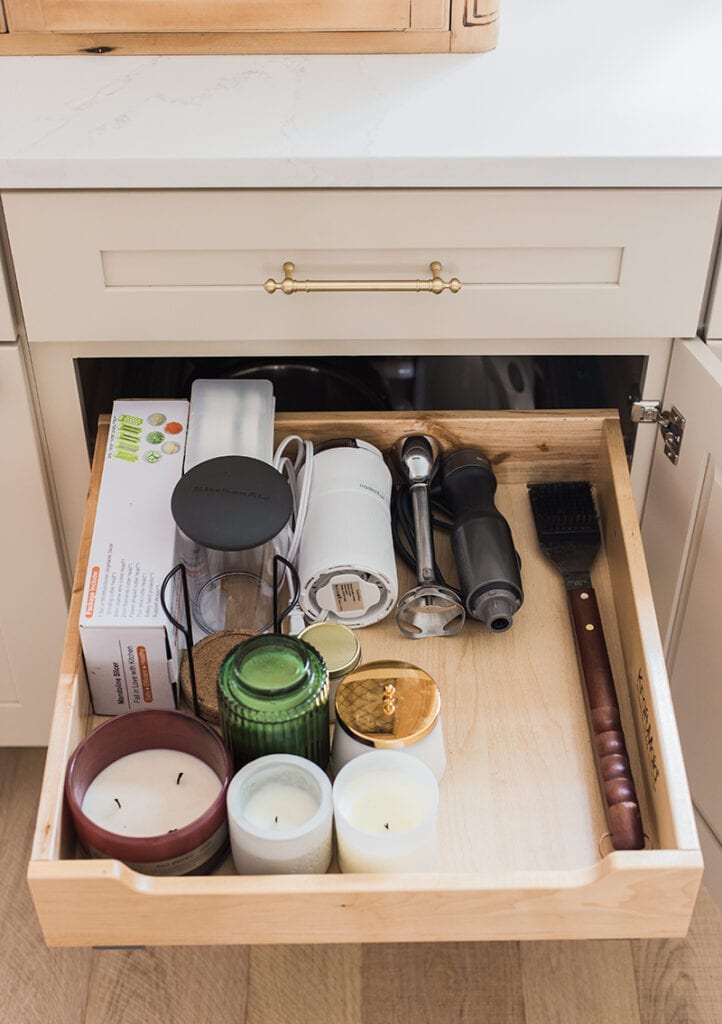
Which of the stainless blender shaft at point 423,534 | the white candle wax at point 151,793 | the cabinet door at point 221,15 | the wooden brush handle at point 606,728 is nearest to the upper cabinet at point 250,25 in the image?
the cabinet door at point 221,15

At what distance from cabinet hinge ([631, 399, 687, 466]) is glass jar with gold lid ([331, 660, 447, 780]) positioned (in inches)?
14.4

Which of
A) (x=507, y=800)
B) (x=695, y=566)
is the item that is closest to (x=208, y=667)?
(x=507, y=800)

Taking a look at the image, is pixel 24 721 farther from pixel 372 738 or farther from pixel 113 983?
pixel 372 738

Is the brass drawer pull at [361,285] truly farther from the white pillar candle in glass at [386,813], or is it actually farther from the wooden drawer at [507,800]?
the white pillar candle in glass at [386,813]

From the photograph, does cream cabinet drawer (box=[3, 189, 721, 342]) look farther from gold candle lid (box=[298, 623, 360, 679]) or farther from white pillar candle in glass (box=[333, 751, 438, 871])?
white pillar candle in glass (box=[333, 751, 438, 871])

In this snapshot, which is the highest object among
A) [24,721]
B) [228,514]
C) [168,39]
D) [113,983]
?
[168,39]

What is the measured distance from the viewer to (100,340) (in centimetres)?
100

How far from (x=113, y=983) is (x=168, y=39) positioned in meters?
1.00

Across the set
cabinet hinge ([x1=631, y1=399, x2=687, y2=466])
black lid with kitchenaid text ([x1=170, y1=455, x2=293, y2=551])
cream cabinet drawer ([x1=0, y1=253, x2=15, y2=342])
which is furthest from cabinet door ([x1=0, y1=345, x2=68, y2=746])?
cabinet hinge ([x1=631, y1=399, x2=687, y2=466])

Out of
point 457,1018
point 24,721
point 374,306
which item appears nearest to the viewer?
point 374,306

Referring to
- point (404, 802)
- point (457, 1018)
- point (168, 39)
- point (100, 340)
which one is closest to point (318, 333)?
point (100, 340)

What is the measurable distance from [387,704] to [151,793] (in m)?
0.19

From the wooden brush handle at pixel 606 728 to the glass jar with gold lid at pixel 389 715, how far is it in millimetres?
127

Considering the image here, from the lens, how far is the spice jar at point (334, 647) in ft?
2.85
